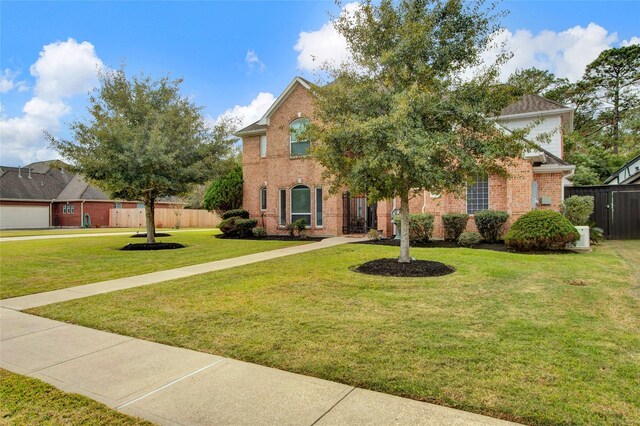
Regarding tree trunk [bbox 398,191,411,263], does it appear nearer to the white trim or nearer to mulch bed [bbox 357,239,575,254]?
mulch bed [bbox 357,239,575,254]

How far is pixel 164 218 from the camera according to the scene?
34406 mm

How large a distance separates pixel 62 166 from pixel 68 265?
616 cm

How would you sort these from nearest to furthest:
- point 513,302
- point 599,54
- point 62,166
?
point 513,302, point 62,166, point 599,54

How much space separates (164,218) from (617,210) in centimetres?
3298

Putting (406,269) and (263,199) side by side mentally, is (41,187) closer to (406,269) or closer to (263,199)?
(263,199)

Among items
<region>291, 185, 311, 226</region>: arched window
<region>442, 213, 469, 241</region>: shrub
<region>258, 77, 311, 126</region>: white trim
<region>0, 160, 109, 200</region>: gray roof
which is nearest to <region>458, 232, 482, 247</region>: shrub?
<region>442, 213, 469, 241</region>: shrub

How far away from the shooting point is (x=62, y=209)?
37.3 meters

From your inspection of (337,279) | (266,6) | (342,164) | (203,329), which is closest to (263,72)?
(266,6)

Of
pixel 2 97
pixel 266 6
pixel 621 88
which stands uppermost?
pixel 621 88

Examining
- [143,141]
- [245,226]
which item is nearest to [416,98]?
[143,141]

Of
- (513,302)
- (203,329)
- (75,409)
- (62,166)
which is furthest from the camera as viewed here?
(62,166)

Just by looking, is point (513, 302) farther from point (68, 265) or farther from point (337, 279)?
point (68, 265)

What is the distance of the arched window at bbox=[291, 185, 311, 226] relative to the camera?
18.7 m

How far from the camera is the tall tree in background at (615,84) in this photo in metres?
29.0
